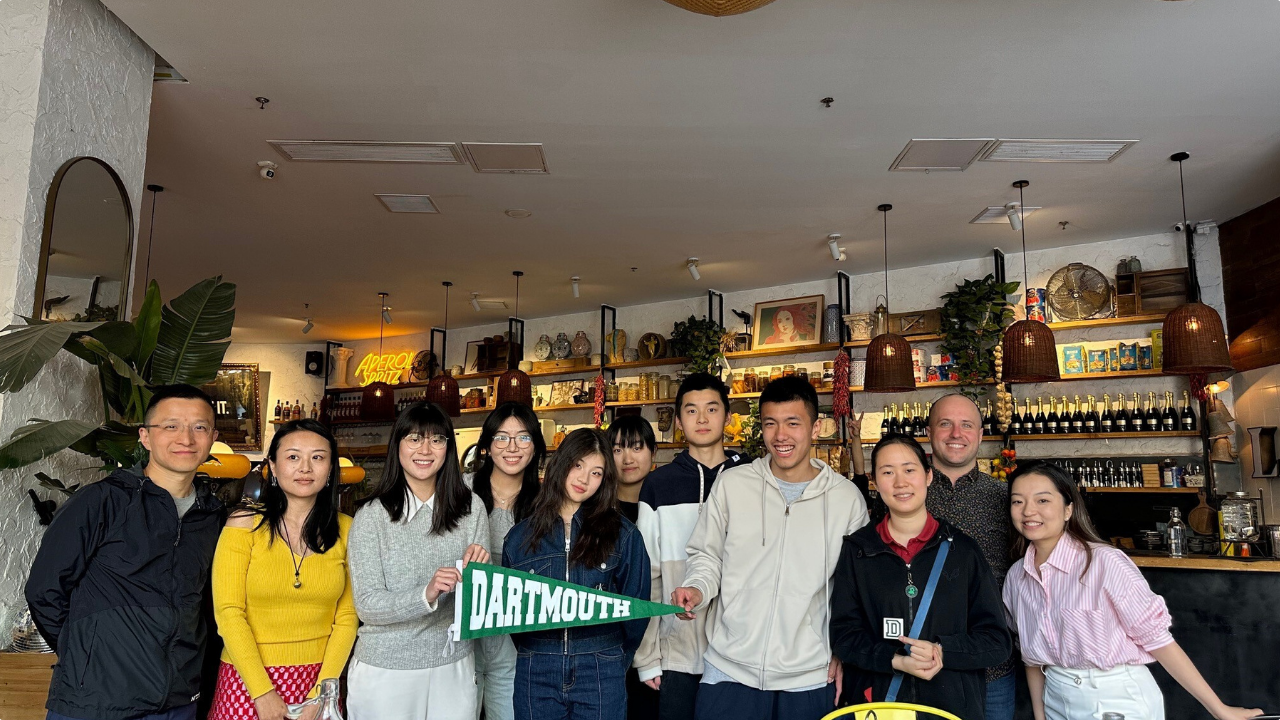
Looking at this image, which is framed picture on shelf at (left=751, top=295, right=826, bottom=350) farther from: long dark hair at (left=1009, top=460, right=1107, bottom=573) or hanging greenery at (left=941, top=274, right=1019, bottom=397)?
long dark hair at (left=1009, top=460, right=1107, bottom=573)

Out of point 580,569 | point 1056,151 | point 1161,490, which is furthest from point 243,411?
point 1161,490

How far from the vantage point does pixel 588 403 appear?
30.4ft

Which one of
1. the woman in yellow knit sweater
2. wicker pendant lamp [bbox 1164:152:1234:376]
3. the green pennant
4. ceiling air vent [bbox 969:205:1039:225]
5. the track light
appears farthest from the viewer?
ceiling air vent [bbox 969:205:1039:225]

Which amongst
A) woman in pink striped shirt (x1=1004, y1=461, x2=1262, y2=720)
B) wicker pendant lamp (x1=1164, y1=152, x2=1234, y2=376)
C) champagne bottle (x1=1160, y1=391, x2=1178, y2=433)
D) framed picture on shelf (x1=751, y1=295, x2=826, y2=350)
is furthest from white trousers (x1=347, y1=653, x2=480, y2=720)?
champagne bottle (x1=1160, y1=391, x2=1178, y2=433)

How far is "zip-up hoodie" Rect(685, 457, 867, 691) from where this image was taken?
257 cm

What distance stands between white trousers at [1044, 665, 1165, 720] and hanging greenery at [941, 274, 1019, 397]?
15.1 feet

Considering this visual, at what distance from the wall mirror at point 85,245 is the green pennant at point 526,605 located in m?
2.22

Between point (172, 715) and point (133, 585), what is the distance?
420 mm

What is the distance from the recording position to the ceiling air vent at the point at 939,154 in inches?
193

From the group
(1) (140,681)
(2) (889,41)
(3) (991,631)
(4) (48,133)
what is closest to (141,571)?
(1) (140,681)

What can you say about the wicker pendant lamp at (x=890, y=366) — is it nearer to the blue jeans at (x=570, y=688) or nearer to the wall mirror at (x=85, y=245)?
the blue jeans at (x=570, y=688)

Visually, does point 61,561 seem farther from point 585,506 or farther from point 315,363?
point 315,363

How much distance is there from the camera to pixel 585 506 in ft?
9.05

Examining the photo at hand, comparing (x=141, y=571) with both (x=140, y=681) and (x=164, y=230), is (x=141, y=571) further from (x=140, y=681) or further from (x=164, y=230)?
(x=164, y=230)
